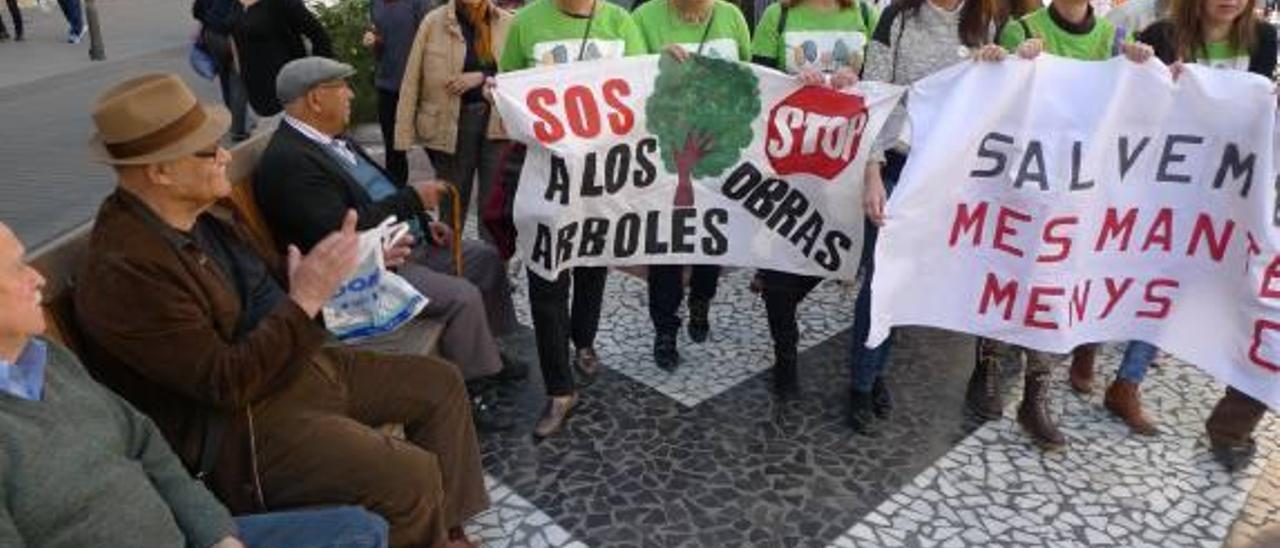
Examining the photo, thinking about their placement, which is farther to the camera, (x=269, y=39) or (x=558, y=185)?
(x=269, y=39)

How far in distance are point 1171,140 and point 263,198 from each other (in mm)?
2883

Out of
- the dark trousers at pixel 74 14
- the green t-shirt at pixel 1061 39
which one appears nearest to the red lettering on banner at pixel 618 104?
the green t-shirt at pixel 1061 39

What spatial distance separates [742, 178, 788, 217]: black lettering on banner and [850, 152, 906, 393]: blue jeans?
0.33 metres

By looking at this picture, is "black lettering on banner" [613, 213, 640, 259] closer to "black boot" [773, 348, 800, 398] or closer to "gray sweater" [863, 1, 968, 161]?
"black boot" [773, 348, 800, 398]

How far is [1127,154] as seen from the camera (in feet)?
10.8

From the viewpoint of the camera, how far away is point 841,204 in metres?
3.59

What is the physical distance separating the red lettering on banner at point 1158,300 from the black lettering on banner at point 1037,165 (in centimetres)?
53

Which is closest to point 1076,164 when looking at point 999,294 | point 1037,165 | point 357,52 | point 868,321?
point 1037,165

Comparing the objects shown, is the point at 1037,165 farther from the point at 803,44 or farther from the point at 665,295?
the point at 665,295

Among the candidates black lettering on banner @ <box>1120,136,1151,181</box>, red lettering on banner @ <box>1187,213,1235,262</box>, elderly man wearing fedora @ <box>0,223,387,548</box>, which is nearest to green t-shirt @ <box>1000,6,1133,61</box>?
black lettering on banner @ <box>1120,136,1151,181</box>

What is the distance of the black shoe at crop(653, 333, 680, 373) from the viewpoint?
13.7ft

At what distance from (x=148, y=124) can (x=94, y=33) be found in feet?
34.7

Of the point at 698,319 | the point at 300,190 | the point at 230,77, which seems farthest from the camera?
the point at 230,77

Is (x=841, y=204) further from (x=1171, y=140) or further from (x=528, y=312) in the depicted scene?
(x=528, y=312)
